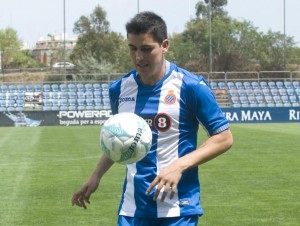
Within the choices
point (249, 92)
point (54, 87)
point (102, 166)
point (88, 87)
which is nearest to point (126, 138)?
point (102, 166)

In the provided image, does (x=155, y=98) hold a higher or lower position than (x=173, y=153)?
higher

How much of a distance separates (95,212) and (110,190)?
2.25m

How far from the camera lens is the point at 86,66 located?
241 feet

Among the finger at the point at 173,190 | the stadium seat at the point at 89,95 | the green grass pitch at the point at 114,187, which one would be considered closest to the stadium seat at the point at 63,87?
the stadium seat at the point at 89,95

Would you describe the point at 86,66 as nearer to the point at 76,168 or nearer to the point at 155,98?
the point at 76,168

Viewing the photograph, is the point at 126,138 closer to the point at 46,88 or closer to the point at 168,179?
the point at 168,179

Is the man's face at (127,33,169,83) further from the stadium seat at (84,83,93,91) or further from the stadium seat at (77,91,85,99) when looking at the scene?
the stadium seat at (84,83,93,91)

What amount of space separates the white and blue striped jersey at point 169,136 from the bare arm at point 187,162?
0.15m

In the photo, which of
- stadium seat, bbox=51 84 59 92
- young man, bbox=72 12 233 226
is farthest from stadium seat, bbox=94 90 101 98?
young man, bbox=72 12 233 226

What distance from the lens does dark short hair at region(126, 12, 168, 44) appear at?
429cm

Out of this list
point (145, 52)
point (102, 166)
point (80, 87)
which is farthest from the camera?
point (80, 87)

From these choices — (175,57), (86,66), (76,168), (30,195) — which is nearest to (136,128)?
(30,195)

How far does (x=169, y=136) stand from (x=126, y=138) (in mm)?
358

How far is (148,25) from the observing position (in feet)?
14.1
